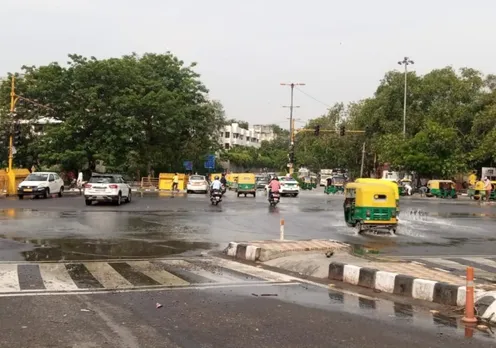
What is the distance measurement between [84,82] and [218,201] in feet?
74.9

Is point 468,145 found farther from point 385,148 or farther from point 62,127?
point 62,127

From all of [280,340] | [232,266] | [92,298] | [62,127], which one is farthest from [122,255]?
[62,127]

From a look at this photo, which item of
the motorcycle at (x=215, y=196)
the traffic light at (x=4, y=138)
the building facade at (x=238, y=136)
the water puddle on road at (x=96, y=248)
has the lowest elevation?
the water puddle on road at (x=96, y=248)

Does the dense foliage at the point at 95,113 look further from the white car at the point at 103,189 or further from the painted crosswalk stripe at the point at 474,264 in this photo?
the painted crosswalk stripe at the point at 474,264

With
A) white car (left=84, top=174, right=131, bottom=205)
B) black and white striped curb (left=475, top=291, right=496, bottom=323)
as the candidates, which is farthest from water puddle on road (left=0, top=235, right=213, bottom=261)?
white car (left=84, top=174, right=131, bottom=205)

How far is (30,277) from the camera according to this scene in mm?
9234

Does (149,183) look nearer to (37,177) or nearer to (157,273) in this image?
(37,177)

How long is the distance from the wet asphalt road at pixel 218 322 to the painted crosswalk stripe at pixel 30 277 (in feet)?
2.79

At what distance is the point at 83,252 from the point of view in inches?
491

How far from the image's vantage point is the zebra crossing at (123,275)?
336 inches

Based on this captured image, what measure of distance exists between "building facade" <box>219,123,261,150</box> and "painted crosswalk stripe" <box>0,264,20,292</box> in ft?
388

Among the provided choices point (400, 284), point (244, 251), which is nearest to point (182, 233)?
point (244, 251)

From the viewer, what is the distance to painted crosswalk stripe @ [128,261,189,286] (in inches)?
354

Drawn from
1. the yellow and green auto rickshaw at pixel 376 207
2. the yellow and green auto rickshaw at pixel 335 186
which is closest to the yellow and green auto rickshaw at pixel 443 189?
the yellow and green auto rickshaw at pixel 335 186
